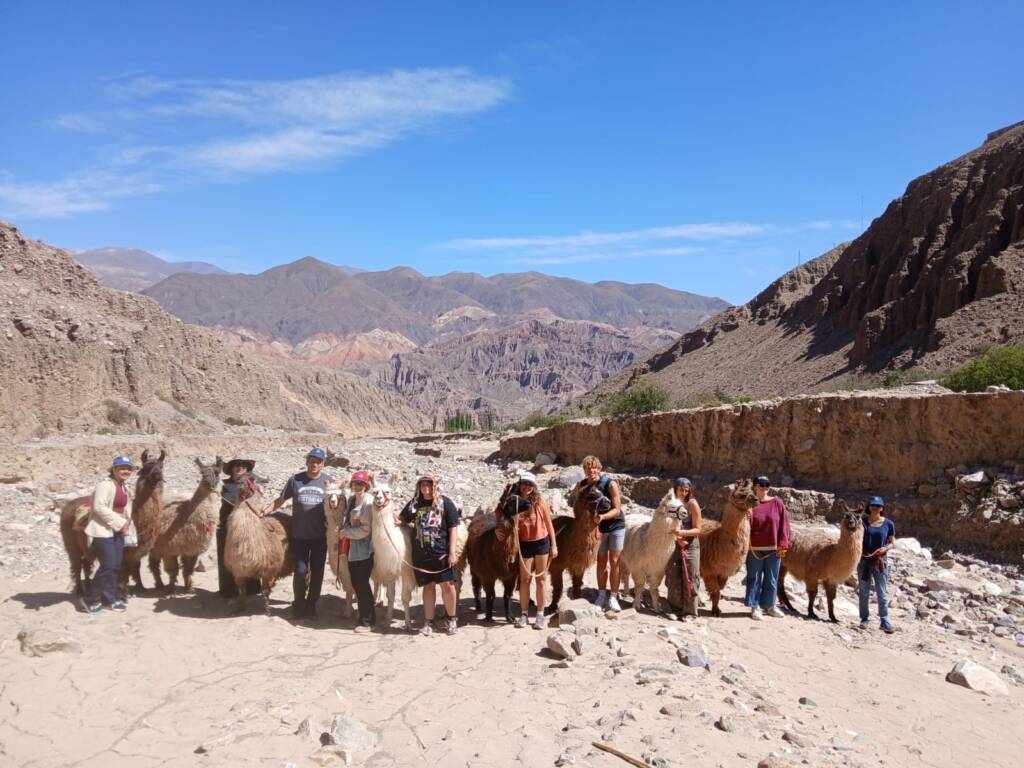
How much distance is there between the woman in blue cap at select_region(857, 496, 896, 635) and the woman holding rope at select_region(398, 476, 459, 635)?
4967 millimetres

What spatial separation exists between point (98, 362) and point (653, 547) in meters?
40.3

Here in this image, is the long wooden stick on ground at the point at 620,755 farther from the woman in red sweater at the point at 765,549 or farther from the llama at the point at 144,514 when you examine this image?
the llama at the point at 144,514

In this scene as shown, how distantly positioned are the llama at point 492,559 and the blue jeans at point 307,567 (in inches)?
62.3

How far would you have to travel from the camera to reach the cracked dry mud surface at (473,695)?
514 cm

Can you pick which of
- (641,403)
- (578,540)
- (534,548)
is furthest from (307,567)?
(641,403)

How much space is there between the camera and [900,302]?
40.2m

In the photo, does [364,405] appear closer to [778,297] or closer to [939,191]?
[778,297]

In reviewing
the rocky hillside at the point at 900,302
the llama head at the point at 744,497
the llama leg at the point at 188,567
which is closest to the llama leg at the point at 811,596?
the llama head at the point at 744,497

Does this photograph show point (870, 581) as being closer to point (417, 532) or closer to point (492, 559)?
point (492, 559)

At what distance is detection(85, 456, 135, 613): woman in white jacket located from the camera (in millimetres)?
7477

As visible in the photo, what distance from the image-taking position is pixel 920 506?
1408 centimetres

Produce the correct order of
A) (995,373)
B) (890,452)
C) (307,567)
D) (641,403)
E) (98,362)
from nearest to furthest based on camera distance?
(307,567)
(890,452)
(995,373)
(641,403)
(98,362)

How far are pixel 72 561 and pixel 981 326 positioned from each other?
119 ft

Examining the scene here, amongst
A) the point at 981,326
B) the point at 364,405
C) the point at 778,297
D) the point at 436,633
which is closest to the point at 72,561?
the point at 436,633
